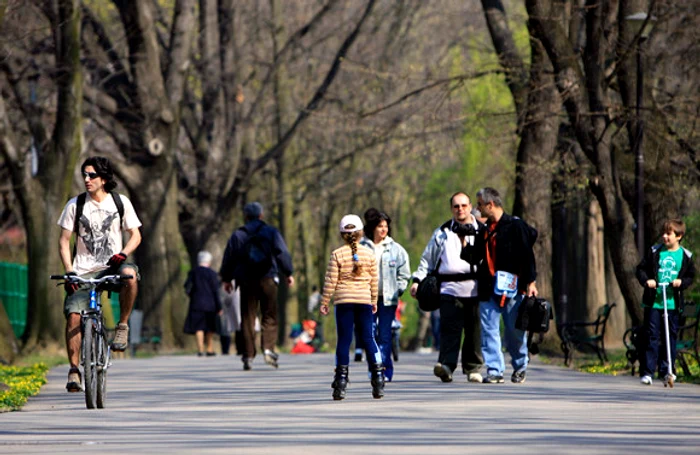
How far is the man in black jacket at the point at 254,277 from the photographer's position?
763 inches

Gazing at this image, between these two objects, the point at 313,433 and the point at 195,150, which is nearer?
the point at 313,433

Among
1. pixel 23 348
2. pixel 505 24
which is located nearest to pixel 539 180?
pixel 505 24

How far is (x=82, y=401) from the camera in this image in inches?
533

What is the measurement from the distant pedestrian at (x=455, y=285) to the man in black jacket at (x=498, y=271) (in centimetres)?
16

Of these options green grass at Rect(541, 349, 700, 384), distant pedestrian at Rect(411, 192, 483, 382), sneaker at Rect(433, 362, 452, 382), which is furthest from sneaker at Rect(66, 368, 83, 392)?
green grass at Rect(541, 349, 700, 384)

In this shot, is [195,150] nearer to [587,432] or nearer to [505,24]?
[505,24]

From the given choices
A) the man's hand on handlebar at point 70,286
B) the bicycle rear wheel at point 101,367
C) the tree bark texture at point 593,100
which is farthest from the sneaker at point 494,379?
the tree bark texture at point 593,100

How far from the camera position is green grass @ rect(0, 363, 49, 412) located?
12.9 m

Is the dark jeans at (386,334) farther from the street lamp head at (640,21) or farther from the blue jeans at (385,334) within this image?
the street lamp head at (640,21)

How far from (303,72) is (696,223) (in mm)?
20974

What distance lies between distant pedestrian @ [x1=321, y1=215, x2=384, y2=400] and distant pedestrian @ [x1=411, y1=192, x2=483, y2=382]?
205 centimetres

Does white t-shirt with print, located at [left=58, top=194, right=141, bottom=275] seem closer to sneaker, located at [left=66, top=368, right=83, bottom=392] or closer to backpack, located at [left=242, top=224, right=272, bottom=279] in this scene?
sneaker, located at [left=66, top=368, right=83, bottom=392]

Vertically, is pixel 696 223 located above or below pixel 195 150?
below

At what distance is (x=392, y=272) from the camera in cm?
1686
